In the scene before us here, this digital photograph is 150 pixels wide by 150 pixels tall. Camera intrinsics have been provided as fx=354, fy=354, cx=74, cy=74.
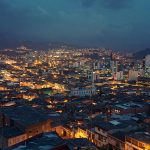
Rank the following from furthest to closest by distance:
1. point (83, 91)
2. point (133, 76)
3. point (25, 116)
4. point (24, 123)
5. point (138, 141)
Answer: point (133, 76), point (83, 91), point (25, 116), point (24, 123), point (138, 141)

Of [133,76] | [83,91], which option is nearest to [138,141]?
[83,91]

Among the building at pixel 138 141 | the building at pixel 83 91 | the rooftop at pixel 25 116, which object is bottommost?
the building at pixel 138 141

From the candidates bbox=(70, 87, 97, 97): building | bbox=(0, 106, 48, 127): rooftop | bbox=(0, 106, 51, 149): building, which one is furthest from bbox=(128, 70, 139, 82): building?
bbox=(0, 106, 51, 149): building

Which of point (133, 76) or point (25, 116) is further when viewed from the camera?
point (133, 76)

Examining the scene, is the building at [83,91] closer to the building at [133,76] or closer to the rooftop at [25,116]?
the rooftop at [25,116]

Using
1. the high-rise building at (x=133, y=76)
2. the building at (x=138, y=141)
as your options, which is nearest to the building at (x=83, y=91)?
the high-rise building at (x=133, y=76)

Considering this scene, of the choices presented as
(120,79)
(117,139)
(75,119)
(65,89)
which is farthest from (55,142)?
(120,79)

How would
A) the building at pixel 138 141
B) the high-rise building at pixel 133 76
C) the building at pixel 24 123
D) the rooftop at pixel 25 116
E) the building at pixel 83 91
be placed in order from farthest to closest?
the high-rise building at pixel 133 76 < the building at pixel 83 91 < the rooftop at pixel 25 116 < the building at pixel 24 123 < the building at pixel 138 141

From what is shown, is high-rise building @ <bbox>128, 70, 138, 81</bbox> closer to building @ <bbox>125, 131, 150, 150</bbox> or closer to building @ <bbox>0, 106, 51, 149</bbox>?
building @ <bbox>0, 106, 51, 149</bbox>

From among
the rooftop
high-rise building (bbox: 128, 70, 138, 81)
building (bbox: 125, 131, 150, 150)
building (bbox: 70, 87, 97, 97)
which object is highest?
high-rise building (bbox: 128, 70, 138, 81)

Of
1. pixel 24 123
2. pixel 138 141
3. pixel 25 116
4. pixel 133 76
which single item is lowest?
pixel 138 141

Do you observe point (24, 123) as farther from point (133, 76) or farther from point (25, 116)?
point (133, 76)

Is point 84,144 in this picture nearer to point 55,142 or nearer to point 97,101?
point 55,142
